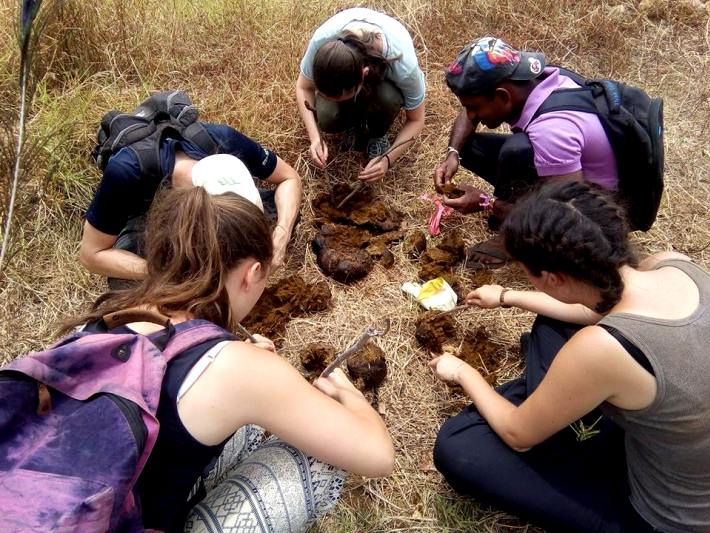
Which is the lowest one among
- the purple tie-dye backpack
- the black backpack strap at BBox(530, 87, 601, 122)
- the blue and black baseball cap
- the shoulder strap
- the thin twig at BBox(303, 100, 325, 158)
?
the thin twig at BBox(303, 100, 325, 158)

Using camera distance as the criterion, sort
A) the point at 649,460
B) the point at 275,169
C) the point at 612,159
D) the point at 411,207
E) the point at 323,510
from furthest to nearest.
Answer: the point at 411,207
the point at 275,169
the point at 612,159
the point at 323,510
the point at 649,460

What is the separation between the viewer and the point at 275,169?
2.71 meters

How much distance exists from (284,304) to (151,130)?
92cm

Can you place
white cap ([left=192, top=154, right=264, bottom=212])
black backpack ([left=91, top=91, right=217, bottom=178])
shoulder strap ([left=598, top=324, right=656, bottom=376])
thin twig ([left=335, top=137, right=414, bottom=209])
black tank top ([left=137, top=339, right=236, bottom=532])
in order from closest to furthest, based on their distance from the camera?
black tank top ([left=137, top=339, right=236, bottom=532])
shoulder strap ([left=598, top=324, right=656, bottom=376])
white cap ([left=192, top=154, right=264, bottom=212])
black backpack ([left=91, top=91, right=217, bottom=178])
thin twig ([left=335, top=137, right=414, bottom=209])

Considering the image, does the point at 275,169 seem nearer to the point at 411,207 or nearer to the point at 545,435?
the point at 411,207

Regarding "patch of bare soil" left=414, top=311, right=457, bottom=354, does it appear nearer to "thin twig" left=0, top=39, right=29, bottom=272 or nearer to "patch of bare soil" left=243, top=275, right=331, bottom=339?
"patch of bare soil" left=243, top=275, right=331, bottom=339

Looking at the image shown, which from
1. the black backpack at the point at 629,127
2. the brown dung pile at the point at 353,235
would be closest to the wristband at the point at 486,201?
the brown dung pile at the point at 353,235

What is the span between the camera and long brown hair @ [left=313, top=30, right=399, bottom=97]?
8.21 ft

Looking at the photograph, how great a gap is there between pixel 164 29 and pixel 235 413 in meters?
3.29

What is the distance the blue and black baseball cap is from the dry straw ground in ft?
2.67

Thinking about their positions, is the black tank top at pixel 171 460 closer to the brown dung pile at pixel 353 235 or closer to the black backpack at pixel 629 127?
the brown dung pile at pixel 353 235

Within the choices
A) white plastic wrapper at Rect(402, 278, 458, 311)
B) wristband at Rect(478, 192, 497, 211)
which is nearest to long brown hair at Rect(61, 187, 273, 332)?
white plastic wrapper at Rect(402, 278, 458, 311)

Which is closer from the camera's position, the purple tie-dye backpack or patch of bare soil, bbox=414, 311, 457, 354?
the purple tie-dye backpack

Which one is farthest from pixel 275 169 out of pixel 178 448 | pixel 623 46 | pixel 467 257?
pixel 623 46
